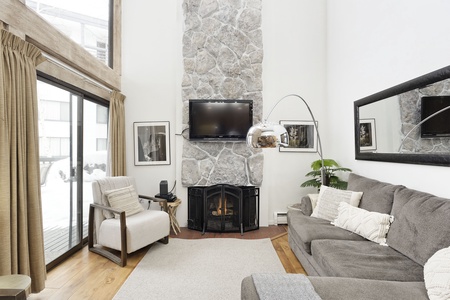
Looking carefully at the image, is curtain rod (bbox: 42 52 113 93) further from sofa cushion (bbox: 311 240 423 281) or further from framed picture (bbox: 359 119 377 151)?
framed picture (bbox: 359 119 377 151)

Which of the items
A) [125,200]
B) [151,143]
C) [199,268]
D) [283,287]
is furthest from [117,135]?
Result: [283,287]

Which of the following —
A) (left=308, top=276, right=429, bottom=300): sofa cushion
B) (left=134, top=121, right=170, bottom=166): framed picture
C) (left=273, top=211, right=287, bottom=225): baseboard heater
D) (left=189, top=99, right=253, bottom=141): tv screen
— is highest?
(left=189, top=99, right=253, bottom=141): tv screen

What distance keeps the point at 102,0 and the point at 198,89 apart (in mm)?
2077

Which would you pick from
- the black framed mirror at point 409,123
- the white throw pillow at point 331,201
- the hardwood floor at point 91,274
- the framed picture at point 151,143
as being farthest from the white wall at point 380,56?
the framed picture at point 151,143

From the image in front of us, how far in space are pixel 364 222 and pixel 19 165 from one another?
3037 millimetres

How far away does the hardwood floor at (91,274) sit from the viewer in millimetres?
2365

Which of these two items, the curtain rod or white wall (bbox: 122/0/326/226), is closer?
the curtain rod

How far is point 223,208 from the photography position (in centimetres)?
413

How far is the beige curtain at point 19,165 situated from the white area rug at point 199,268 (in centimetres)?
83

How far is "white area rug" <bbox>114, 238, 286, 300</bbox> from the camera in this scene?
2381 millimetres

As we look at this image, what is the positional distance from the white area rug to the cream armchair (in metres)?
0.24

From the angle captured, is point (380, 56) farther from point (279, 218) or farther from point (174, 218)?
point (174, 218)

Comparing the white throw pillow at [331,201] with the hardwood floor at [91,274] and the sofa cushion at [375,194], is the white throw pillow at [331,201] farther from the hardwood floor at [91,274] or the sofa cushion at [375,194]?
the hardwood floor at [91,274]

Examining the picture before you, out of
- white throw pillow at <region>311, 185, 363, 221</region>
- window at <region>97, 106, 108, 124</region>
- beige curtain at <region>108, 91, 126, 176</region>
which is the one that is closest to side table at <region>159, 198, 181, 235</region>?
beige curtain at <region>108, 91, 126, 176</region>
